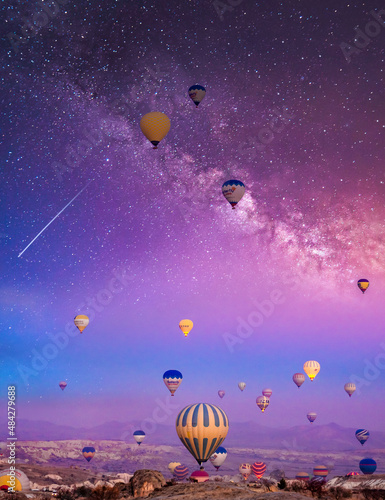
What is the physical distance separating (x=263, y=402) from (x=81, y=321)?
4042cm

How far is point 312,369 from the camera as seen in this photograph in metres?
83.9

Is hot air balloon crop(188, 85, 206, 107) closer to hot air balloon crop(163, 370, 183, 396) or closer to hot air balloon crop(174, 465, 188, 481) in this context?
hot air balloon crop(163, 370, 183, 396)

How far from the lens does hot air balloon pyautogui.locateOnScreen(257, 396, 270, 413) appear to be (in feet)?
317

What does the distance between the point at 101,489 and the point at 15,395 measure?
7.96 meters

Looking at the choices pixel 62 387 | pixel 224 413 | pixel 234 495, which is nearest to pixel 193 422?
pixel 224 413

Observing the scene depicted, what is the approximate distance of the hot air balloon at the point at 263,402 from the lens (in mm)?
96500

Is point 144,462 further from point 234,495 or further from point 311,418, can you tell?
point 234,495

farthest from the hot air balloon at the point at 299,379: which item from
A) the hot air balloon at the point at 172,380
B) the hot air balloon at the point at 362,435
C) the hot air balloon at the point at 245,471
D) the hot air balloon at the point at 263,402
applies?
the hot air balloon at the point at 172,380

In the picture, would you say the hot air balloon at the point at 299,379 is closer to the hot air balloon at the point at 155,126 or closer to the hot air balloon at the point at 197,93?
the hot air balloon at the point at 197,93

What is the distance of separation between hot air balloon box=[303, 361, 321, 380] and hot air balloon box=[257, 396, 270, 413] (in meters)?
15.2

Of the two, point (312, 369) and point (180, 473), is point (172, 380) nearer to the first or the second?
point (180, 473)

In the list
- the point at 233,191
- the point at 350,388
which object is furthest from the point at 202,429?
the point at 350,388

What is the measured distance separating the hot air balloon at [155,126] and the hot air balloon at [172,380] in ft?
98.0

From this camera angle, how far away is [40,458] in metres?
179
